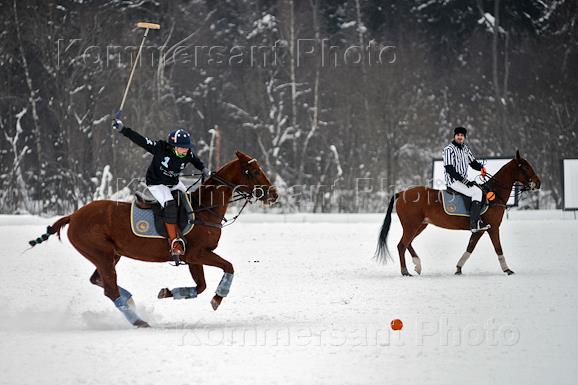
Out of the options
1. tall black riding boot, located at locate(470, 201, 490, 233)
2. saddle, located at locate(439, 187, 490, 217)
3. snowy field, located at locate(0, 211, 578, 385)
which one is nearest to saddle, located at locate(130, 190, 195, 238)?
snowy field, located at locate(0, 211, 578, 385)

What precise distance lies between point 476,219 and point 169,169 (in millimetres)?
6513

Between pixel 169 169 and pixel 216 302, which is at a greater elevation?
pixel 169 169

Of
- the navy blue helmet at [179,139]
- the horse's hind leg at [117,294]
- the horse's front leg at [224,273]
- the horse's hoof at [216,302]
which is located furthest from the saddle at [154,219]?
the horse's hoof at [216,302]

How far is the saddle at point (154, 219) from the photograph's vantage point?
10.8 meters

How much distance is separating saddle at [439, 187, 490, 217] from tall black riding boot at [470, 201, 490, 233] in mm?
109

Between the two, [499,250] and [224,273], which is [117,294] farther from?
[499,250]

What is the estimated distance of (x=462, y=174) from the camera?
1591 centimetres

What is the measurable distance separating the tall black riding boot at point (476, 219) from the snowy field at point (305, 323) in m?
0.77

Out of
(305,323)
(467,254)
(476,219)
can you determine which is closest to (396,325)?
(305,323)

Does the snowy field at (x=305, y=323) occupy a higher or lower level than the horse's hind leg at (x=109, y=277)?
lower

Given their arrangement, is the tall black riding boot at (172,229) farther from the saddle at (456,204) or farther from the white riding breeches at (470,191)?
the white riding breeches at (470,191)

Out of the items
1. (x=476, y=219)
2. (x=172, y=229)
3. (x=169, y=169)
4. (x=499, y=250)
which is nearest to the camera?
(x=172, y=229)

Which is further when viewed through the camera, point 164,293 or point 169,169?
point 169,169

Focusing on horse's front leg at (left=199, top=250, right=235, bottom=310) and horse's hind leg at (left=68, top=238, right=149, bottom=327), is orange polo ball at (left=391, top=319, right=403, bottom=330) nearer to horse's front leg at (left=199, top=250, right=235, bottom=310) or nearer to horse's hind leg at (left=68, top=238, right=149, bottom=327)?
horse's front leg at (left=199, top=250, right=235, bottom=310)
